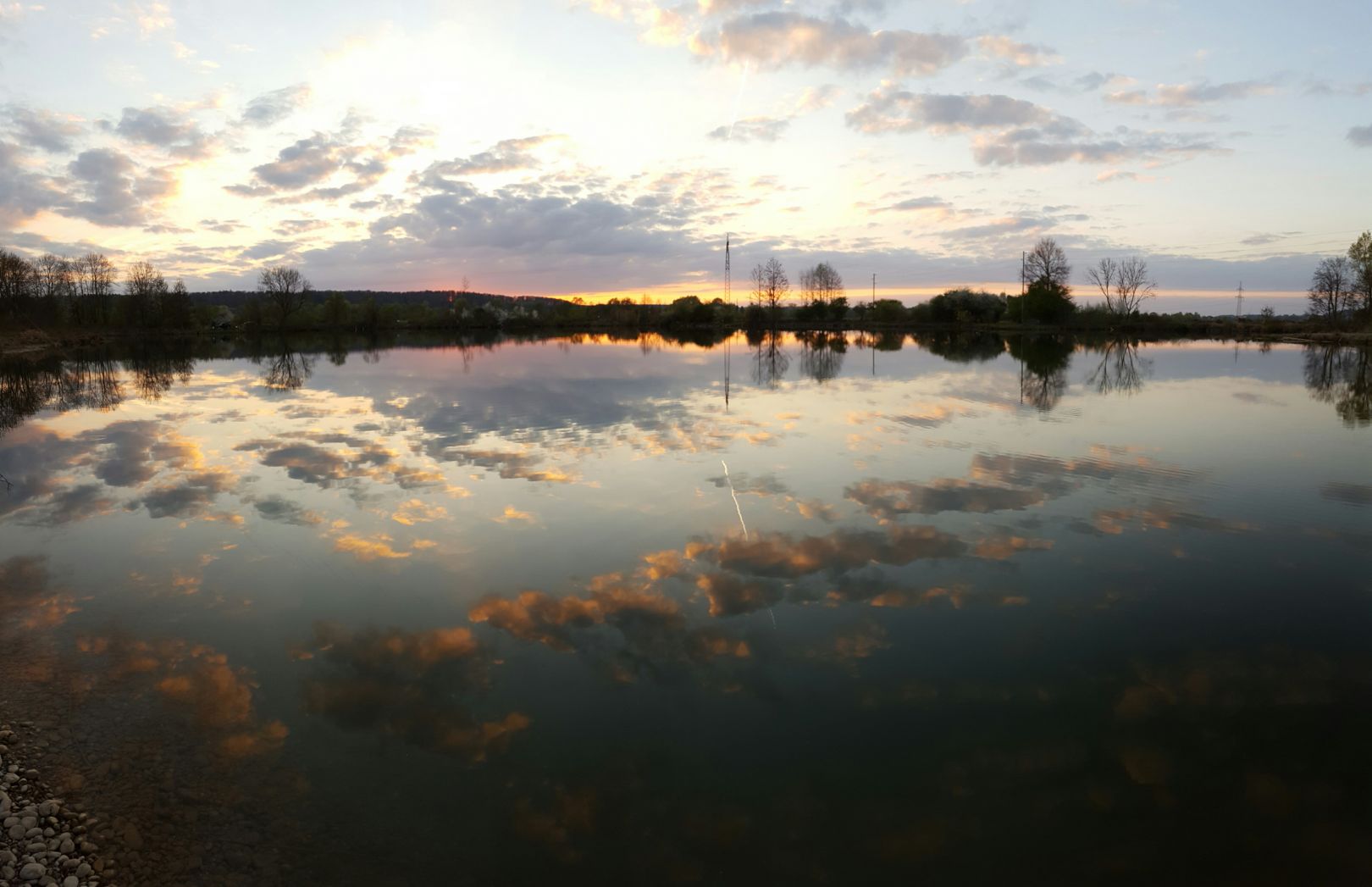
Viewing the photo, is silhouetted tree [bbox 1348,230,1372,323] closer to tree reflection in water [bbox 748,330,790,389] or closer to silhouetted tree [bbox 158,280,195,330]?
tree reflection in water [bbox 748,330,790,389]

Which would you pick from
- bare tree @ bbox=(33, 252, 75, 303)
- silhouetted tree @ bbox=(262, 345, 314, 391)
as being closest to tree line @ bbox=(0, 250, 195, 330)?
bare tree @ bbox=(33, 252, 75, 303)

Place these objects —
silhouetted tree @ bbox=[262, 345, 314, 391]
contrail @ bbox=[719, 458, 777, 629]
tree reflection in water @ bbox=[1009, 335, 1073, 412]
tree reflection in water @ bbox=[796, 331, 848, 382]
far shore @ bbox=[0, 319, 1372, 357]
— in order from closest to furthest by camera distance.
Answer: contrail @ bbox=[719, 458, 777, 629], tree reflection in water @ bbox=[1009, 335, 1073, 412], silhouetted tree @ bbox=[262, 345, 314, 391], tree reflection in water @ bbox=[796, 331, 848, 382], far shore @ bbox=[0, 319, 1372, 357]

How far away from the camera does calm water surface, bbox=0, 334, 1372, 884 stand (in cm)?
398

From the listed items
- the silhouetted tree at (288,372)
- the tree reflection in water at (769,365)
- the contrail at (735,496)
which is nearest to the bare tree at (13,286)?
the silhouetted tree at (288,372)

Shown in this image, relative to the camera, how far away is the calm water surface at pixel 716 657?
3982 millimetres

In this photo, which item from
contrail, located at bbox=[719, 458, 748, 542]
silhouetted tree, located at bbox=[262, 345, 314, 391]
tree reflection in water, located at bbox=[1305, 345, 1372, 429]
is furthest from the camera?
silhouetted tree, located at bbox=[262, 345, 314, 391]

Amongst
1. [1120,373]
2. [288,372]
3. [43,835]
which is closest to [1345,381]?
[1120,373]

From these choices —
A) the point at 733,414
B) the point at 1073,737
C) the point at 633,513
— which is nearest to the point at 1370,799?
the point at 1073,737

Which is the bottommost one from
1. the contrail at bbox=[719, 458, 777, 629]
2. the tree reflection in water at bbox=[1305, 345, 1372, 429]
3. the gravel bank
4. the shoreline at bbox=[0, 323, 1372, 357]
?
A: the gravel bank

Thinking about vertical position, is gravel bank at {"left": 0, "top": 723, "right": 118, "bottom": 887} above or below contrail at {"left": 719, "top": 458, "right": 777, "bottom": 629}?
below

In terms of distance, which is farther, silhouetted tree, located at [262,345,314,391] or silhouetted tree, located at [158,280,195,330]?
silhouetted tree, located at [158,280,195,330]

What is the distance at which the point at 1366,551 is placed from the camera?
26.3 feet

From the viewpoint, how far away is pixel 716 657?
584cm

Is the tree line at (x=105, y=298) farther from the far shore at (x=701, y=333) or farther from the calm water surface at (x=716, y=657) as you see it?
the calm water surface at (x=716, y=657)
